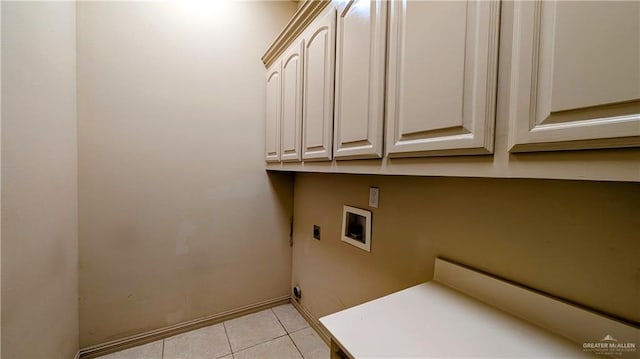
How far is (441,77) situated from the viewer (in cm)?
73

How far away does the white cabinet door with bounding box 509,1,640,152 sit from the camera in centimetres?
44

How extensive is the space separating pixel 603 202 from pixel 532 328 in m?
0.43

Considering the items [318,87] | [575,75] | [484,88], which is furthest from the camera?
[318,87]

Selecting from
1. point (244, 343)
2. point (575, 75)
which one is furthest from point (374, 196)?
point (244, 343)

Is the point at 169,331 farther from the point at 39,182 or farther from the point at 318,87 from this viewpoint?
the point at 318,87

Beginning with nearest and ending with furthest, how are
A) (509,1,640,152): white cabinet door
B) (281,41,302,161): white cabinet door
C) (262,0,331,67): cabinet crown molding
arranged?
1. (509,1,640,152): white cabinet door
2. (262,0,331,67): cabinet crown molding
3. (281,41,302,161): white cabinet door

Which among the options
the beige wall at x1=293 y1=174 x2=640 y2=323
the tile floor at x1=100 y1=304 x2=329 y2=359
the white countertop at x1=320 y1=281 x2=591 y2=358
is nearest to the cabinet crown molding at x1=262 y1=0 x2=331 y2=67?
the beige wall at x1=293 y1=174 x2=640 y2=323

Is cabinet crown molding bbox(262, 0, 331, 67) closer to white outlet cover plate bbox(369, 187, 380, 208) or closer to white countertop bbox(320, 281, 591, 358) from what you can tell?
white outlet cover plate bbox(369, 187, 380, 208)

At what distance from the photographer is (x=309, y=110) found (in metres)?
1.43

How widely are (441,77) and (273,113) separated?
1465mm

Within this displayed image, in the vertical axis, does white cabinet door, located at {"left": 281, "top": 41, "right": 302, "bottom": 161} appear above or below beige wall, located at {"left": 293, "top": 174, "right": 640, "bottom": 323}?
above

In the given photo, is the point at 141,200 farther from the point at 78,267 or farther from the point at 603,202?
the point at 603,202

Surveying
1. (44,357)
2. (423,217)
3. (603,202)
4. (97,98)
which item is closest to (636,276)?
(603,202)

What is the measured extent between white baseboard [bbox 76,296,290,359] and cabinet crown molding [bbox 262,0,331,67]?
7.03 ft
